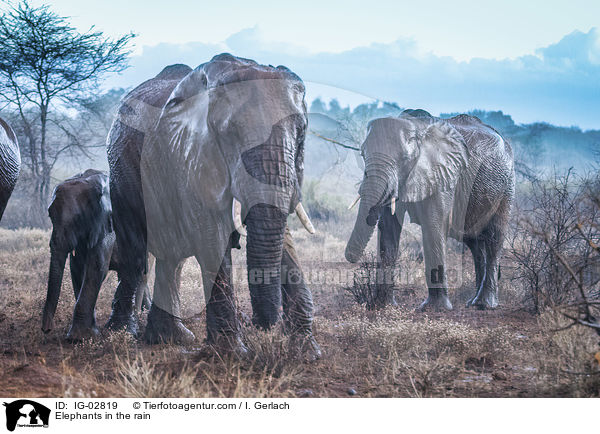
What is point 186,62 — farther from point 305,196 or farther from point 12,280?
point 305,196

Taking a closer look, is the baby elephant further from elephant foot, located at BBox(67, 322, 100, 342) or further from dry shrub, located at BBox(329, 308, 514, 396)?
dry shrub, located at BBox(329, 308, 514, 396)

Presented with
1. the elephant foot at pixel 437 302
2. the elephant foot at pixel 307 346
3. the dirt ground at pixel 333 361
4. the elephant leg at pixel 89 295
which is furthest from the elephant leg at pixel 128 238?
the elephant foot at pixel 437 302

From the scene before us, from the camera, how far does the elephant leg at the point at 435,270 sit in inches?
285

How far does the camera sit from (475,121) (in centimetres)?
857

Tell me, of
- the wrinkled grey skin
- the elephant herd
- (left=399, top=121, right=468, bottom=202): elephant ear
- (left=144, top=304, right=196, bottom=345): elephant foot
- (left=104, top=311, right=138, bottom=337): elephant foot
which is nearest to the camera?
the elephant herd

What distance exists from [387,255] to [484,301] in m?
1.36

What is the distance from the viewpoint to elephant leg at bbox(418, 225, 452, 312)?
7238 millimetres

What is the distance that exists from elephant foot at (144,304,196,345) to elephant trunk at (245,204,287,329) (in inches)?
61.7

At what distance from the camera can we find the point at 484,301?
7.75 m

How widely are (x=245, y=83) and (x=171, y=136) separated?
102cm

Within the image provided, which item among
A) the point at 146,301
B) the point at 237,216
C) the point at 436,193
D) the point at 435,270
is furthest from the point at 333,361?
the point at 146,301

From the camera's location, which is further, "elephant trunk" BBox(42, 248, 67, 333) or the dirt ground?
"elephant trunk" BBox(42, 248, 67, 333)

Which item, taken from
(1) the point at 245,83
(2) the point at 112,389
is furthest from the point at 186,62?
(2) the point at 112,389
